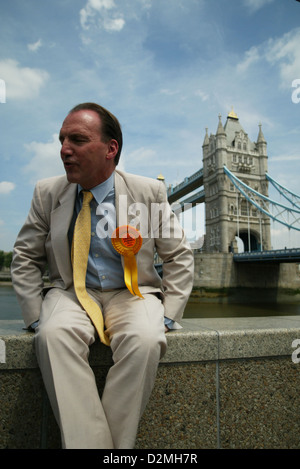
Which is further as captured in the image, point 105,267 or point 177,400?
point 105,267

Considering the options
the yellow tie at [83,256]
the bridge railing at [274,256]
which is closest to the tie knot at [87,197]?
the yellow tie at [83,256]

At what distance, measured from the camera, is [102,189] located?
1596mm

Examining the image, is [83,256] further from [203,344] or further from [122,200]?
Result: [203,344]

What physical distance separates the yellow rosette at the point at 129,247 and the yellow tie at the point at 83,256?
0.42 ft

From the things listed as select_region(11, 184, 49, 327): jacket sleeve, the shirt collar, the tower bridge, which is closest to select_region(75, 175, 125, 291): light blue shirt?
the shirt collar

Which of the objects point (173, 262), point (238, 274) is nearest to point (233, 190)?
point (238, 274)

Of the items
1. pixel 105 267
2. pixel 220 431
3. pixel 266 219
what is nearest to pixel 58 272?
pixel 105 267

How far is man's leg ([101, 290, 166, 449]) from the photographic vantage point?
3.79 feet

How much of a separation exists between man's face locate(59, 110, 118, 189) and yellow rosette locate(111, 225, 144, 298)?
0.27 m

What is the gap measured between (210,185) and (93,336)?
1290 inches

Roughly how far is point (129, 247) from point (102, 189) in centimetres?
31

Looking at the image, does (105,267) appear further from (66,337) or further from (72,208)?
(66,337)

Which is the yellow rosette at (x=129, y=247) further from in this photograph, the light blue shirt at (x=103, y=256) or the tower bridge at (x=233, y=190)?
the tower bridge at (x=233, y=190)

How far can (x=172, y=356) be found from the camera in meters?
1.43
